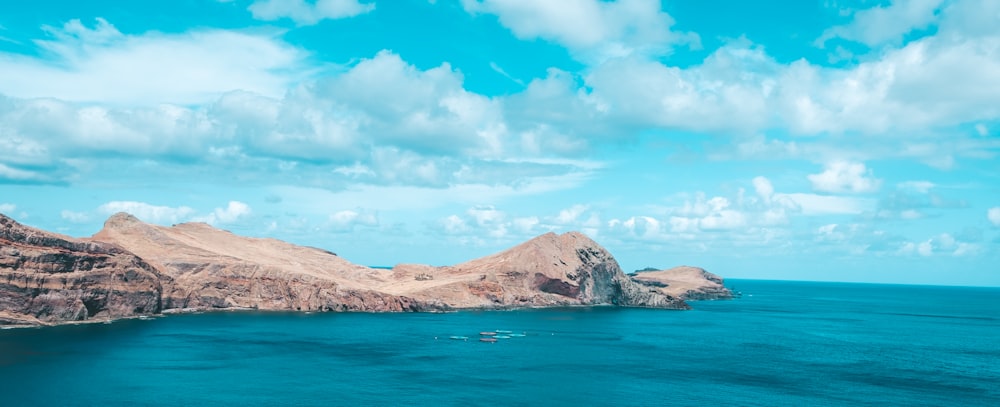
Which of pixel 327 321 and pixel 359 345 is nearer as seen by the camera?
pixel 359 345

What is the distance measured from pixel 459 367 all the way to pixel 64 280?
306ft

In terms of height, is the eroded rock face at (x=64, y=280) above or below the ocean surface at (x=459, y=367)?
above

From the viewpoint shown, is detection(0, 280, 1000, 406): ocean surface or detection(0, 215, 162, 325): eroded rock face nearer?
detection(0, 280, 1000, 406): ocean surface

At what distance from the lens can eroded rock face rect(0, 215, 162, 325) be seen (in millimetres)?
141875

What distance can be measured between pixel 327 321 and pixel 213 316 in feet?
101

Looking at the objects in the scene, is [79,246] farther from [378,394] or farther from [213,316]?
[378,394]

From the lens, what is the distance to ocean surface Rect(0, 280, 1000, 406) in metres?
96.1

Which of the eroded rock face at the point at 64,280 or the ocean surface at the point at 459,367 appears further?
the eroded rock face at the point at 64,280

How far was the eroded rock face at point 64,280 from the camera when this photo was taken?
141875 millimetres

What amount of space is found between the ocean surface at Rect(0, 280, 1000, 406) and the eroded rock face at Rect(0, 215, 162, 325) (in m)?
6.90

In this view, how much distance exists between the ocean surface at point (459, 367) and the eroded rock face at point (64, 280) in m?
6.90

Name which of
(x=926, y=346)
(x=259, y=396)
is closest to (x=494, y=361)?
(x=259, y=396)

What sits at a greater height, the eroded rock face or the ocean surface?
the eroded rock face

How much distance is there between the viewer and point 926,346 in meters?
166
